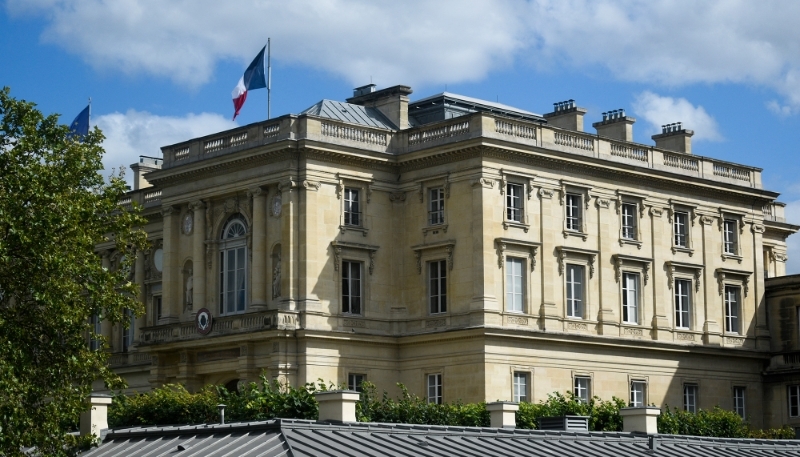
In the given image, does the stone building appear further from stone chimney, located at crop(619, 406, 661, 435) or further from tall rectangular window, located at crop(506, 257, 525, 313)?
stone chimney, located at crop(619, 406, 661, 435)

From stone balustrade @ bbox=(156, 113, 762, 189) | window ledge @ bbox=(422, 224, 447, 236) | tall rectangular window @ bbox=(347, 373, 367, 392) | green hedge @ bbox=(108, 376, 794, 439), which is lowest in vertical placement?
green hedge @ bbox=(108, 376, 794, 439)

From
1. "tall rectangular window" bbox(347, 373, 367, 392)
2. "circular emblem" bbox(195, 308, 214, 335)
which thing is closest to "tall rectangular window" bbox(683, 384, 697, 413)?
"tall rectangular window" bbox(347, 373, 367, 392)

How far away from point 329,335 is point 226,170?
879cm

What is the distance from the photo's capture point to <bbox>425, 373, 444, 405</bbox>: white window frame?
7162 cm

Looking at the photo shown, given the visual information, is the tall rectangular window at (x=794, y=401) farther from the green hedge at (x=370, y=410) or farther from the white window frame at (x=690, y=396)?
the green hedge at (x=370, y=410)

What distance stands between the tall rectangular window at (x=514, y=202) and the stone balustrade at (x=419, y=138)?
1.87 meters

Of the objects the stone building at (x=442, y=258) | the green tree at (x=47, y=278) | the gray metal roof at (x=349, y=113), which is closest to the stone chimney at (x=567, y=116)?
the stone building at (x=442, y=258)

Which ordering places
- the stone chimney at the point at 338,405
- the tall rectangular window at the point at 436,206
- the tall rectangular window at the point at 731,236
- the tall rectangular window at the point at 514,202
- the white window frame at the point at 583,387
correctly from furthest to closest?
the tall rectangular window at the point at 731,236 < the white window frame at the point at 583,387 < the tall rectangular window at the point at 436,206 < the tall rectangular window at the point at 514,202 < the stone chimney at the point at 338,405

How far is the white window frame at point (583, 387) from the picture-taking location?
73.4m

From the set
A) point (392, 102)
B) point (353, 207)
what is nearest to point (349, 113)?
point (392, 102)

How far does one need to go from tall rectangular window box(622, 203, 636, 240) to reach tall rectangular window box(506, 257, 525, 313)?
6.63m

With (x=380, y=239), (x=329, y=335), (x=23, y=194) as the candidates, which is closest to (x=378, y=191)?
(x=380, y=239)

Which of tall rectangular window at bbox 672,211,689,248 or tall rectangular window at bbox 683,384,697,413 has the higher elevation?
tall rectangular window at bbox 672,211,689,248

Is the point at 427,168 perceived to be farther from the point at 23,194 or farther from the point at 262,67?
the point at 23,194
